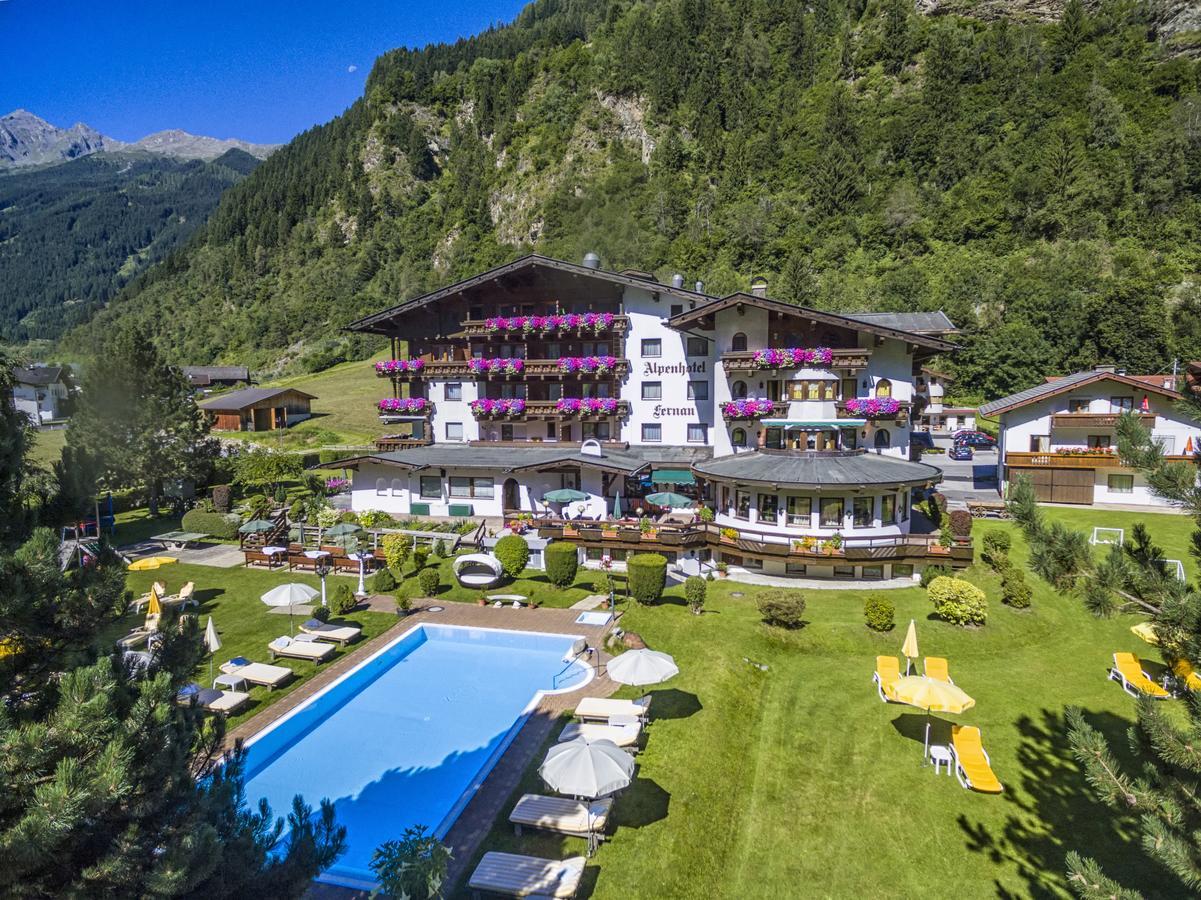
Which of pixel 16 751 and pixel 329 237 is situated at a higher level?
pixel 329 237

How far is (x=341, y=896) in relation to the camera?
11312 millimetres

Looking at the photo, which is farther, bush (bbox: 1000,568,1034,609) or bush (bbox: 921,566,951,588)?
bush (bbox: 921,566,951,588)

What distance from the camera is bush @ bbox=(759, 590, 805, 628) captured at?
73.1 feet

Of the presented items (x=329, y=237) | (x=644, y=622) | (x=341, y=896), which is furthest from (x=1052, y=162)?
(x=329, y=237)

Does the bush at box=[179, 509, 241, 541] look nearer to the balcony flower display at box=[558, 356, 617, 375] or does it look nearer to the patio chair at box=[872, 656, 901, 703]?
the balcony flower display at box=[558, 356, 617, 375]

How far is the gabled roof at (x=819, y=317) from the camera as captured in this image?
3193 centimetres

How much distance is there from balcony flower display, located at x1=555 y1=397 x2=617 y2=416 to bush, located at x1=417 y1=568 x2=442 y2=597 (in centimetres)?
1461

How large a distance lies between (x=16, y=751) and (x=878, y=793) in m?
15.6

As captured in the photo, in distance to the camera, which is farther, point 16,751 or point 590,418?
point 590,418

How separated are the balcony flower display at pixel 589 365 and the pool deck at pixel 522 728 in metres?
17.4

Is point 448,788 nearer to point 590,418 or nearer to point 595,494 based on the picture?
point 595,494

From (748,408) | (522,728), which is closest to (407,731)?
(522,728)

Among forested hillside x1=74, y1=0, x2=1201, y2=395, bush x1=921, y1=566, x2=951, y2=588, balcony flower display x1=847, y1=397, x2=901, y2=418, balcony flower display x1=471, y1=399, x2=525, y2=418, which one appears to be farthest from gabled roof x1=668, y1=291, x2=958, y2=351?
forested hillside x1=74, y1=0, x2=1201, y2=395

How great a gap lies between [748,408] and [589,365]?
10448 millimetres
